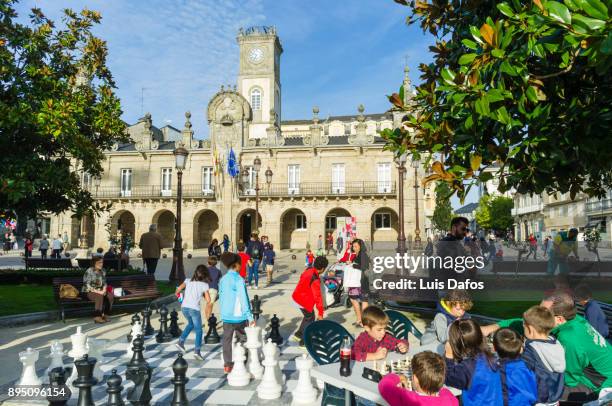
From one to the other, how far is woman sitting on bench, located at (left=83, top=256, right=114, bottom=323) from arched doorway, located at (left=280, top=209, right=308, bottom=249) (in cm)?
2640

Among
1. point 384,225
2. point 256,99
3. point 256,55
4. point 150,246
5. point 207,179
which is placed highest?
point 256,55

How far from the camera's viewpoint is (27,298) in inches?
456

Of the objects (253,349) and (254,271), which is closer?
(253,349)

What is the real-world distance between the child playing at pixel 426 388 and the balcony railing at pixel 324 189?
1215 inches

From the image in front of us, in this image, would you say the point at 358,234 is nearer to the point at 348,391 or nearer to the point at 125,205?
the point at 125,205

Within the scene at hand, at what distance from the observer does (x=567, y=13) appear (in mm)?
2768

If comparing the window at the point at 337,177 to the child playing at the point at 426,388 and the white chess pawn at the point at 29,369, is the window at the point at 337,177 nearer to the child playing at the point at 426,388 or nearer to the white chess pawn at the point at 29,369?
the white chess pawn at the point at 29,369

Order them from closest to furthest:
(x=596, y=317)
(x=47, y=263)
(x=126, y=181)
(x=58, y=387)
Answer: (x=58, y=387)
(x=596, y=317)
(x=47, y=263)
(x=126, y=181)

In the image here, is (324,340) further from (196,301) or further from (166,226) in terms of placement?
(166,226)

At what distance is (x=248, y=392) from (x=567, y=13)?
16.1 ft

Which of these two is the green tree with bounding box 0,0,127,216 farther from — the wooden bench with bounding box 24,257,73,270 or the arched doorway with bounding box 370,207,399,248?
the arched doorway with bounding box 370,207,399,248

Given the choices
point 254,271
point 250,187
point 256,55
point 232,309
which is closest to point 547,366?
point 232,309

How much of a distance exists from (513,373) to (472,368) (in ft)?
0.99

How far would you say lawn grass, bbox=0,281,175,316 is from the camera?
9898 mm
